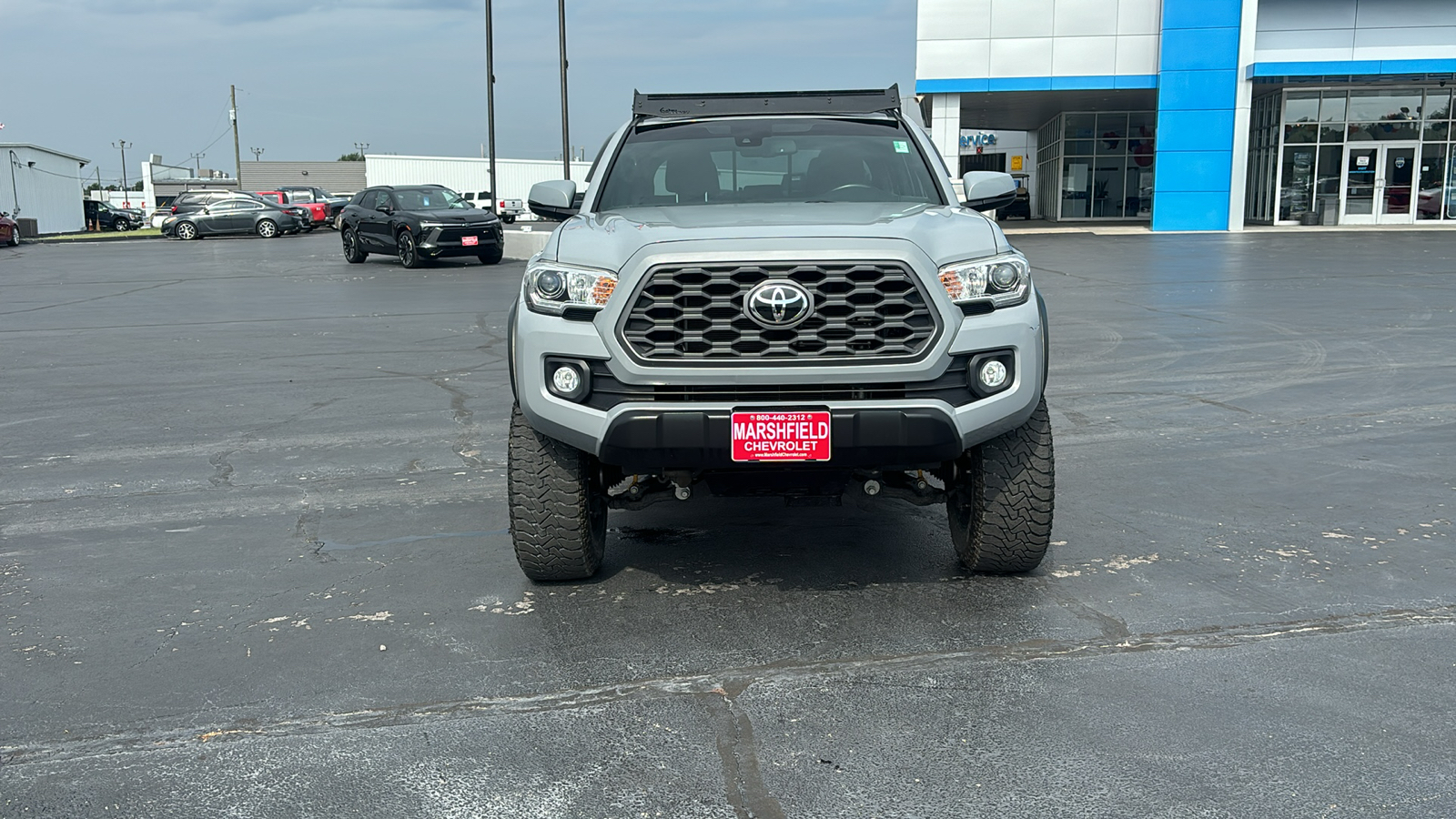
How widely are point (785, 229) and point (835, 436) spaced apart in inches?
31.3

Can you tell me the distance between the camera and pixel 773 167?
5848 mm

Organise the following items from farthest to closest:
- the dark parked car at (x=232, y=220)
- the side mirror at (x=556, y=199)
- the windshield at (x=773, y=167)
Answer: the dark parked car at (x=232, y=220) < the side mirror at (x=556, y=199) < the windshield at (x=773, y=167)

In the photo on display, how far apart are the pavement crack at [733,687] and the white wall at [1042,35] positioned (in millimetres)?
33610

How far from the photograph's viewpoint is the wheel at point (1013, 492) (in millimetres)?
4672

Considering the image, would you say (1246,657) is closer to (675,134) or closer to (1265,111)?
(675,134)

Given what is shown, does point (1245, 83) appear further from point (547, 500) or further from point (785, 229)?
point (547, 500)

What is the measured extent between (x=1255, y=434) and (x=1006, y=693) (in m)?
4.74

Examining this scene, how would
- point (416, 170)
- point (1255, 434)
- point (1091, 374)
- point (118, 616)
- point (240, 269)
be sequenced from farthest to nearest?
point (416, 170) < point (240, 269) < point (1091, 374) < point (1255, 434) < point (118, 616)

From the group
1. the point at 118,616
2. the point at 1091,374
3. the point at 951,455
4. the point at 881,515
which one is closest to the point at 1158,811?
the point at 951,455

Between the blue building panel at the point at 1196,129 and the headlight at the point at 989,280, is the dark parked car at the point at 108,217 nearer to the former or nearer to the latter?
the blue building panel at the point at 1196,129

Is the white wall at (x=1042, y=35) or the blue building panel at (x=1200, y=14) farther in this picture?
the white wall at (x=1042, y=35)

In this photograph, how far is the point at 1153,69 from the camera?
35688 millimetres

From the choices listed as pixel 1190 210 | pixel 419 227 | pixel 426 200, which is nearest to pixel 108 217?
pixel 426 200

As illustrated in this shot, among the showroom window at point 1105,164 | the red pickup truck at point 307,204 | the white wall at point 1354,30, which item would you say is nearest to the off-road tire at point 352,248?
the red pickup truck at point 307,204
